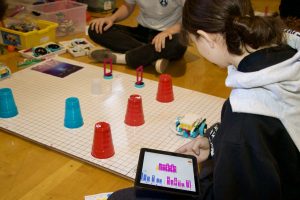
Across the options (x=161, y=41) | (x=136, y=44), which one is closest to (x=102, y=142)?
(x=161, y=41)

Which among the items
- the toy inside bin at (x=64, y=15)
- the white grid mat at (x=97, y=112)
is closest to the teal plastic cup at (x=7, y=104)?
the white grid mat at (x=97, y=112)

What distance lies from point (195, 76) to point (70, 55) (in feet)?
2.17

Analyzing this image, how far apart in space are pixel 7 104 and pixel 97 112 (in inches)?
12.3

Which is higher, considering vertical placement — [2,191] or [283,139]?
[283,139]

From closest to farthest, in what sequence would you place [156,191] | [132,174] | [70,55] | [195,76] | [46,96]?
[156,191]
[132,174]
[46,96]
[195,76]
[70,55]

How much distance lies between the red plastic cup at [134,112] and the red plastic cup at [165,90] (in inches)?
7.3

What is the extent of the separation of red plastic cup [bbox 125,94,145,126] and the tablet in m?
0.31

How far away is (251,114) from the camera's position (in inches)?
28.3

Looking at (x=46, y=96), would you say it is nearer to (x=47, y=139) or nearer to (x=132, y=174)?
(x=47, y=139)

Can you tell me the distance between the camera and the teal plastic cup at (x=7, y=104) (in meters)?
1.27

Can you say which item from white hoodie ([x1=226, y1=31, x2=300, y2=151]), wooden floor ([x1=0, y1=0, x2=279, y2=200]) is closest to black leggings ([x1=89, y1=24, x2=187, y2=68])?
wooden floor ([x1=0, y1=0, x2=279, y2=200])

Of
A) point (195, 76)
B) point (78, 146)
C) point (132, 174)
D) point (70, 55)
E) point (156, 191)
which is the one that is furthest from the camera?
point (70, 55)

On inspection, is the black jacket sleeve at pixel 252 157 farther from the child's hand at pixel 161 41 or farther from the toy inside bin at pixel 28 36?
the toy inside bin at pixel 28 36

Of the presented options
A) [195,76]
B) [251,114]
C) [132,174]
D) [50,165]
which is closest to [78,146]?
[50,165]
